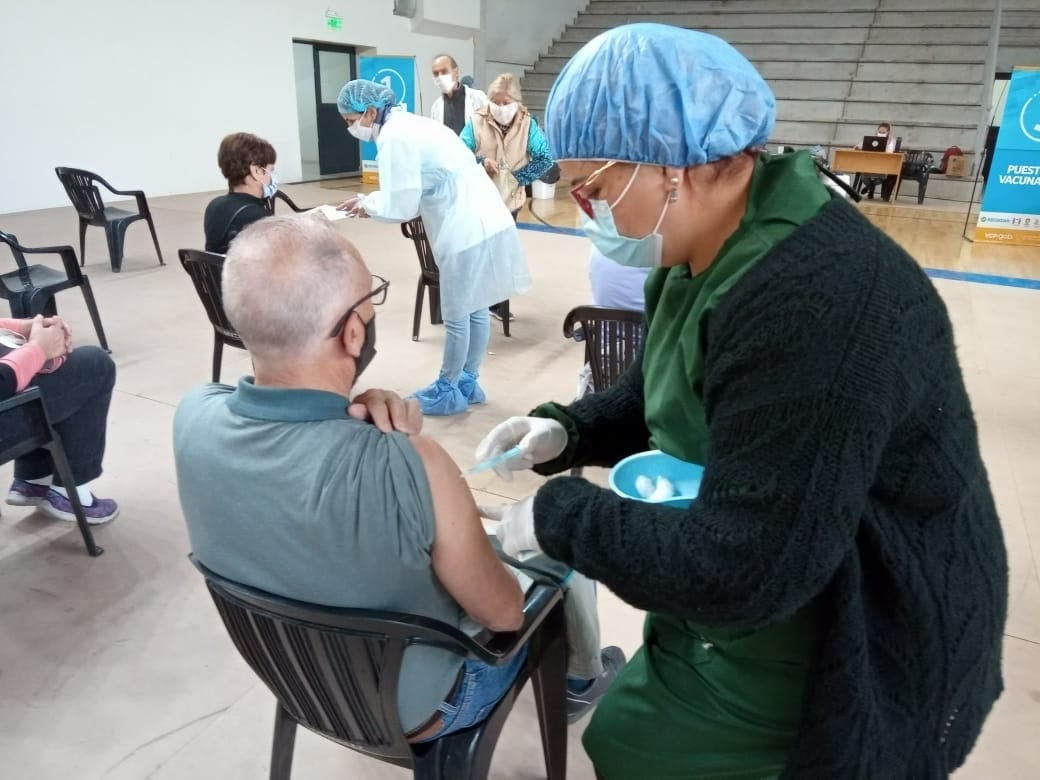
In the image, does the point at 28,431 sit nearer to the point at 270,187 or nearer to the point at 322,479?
the point at 322,479

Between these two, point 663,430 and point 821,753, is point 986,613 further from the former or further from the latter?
point 663,430

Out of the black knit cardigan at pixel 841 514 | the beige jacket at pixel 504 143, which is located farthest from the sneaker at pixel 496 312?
the black knit cardigan at pixel 841 514

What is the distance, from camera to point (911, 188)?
34.4 feet

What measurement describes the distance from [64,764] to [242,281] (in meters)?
1.24

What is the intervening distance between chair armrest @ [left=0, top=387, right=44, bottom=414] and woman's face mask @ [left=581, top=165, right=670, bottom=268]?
1698 millimetres

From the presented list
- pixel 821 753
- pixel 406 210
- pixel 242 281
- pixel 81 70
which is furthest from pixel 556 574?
pixel 81 70

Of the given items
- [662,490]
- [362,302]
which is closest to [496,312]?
[362,302]

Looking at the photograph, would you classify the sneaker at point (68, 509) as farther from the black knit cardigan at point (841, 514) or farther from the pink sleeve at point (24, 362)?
the black knit cardigan at point (841, 514)

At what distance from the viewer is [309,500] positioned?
913 millimetres

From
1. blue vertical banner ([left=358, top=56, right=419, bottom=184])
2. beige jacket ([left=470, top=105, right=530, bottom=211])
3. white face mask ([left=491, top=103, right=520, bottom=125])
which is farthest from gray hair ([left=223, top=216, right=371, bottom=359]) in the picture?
blue vertical banner ([left=358, top=56, right=419, bottom=184])

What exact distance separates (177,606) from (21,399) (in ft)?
2.24

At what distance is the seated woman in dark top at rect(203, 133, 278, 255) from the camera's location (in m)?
3.16

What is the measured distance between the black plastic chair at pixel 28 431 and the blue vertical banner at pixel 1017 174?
7.43 m

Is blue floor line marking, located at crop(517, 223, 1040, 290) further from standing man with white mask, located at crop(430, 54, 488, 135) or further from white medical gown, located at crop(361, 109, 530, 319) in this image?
white medical gown, located at crop(361, 109, 530, 319)
